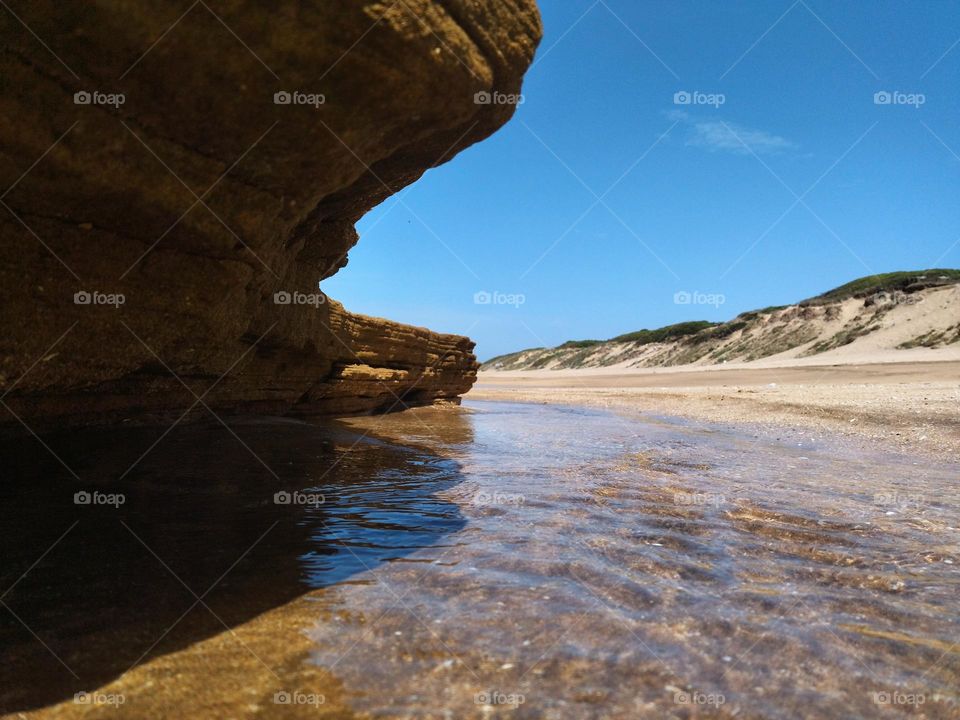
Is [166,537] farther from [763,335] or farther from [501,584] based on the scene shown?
[763,335]

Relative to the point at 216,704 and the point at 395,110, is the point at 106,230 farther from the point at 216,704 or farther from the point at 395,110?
the point at 216,704

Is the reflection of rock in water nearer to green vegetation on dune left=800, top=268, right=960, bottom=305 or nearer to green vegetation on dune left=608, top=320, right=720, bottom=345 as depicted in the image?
green vegetation on dune left=800, top=268, right=960, bottom=305

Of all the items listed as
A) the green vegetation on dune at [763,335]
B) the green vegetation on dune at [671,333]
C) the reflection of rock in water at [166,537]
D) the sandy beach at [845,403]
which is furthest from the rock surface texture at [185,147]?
the green vegetation on dune at [671,333]

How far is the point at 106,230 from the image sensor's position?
4.54 metres

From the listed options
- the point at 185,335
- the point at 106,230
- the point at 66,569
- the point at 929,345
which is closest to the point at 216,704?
the point at 66,569

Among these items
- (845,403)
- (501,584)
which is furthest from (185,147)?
(845,403)

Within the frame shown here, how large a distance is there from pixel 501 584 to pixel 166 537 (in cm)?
242

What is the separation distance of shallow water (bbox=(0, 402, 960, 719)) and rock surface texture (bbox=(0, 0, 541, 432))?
1388 mm

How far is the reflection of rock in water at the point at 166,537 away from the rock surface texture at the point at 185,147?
3.24 feet

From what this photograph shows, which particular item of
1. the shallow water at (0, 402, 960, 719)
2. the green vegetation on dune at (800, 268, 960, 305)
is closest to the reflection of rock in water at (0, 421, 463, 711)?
the shallow water at (0, 402, 960, 719)

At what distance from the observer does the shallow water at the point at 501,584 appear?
7.50 feet

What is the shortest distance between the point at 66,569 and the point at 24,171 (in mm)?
2505

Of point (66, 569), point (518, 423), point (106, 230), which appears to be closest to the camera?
point (66, 569)

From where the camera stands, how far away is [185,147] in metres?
3.91
